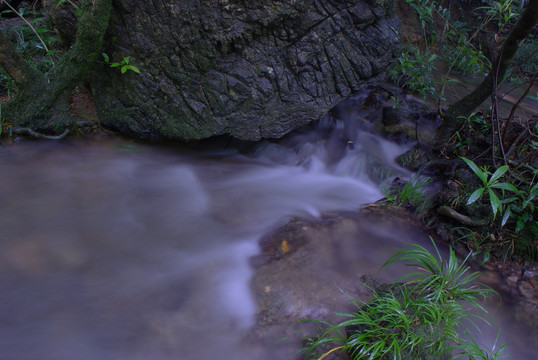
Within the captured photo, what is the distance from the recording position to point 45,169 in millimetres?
3523

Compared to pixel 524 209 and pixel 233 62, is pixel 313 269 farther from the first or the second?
pixel 233 62

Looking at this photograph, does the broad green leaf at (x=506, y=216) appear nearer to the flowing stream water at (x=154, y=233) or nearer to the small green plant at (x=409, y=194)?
the flowing stream water at (x=154, y=233)

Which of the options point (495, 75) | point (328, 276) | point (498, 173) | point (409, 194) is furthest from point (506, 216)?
point (328, 276)

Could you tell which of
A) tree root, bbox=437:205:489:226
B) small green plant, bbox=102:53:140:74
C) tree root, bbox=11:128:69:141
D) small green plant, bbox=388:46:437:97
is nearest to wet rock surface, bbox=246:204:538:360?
tree root, bbox=437:205:489:226

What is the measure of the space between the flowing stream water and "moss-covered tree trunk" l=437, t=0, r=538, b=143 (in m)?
0.61

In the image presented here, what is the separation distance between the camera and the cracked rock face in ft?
11.6

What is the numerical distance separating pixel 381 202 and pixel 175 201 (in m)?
2.23

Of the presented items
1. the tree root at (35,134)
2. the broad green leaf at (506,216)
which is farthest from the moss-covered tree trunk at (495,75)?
the tree root at (35,134)

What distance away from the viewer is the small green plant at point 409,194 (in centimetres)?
375

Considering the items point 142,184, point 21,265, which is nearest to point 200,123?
point 142,184

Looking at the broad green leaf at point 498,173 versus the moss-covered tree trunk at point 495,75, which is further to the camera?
the moss-covered tree trunk at point 495,75

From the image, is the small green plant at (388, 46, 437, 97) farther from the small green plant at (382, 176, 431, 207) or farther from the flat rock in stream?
the flat rock in stream

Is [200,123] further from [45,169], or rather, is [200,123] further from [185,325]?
[185,325]

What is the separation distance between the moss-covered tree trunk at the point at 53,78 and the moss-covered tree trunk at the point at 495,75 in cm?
400
